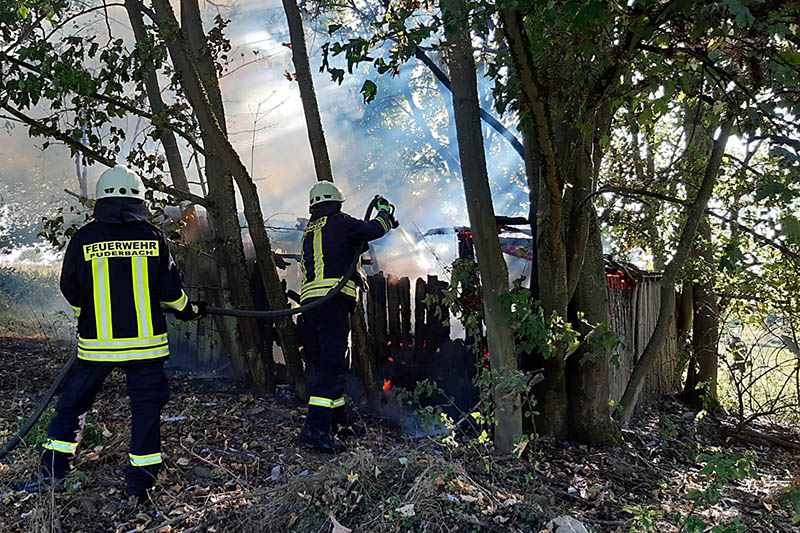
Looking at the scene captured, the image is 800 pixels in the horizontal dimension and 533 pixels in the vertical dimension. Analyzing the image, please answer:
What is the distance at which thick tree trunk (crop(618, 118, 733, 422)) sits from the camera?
4824 mm

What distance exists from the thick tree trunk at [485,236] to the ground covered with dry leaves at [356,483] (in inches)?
13.6

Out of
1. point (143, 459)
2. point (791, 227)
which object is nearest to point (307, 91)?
point (143, 459)

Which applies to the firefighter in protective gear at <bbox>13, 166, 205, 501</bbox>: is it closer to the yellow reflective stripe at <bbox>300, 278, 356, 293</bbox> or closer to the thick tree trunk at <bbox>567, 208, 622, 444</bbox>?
the yellow reflective stripe at <bbox>300, 278, 356, 293</bbox>

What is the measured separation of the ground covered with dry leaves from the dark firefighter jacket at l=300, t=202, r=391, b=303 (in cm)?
126

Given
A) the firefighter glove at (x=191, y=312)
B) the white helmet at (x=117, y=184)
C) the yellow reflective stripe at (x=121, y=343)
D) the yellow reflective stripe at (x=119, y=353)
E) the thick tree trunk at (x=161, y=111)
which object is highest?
the thick tree trunk at (x=161, y=111)

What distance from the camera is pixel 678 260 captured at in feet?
16.2

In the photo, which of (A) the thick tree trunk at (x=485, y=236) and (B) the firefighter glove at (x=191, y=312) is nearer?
(B) the firefighter glove at (x=191, y=312)

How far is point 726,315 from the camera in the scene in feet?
24.2

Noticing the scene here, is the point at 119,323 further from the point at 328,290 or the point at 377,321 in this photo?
the point at 377,321

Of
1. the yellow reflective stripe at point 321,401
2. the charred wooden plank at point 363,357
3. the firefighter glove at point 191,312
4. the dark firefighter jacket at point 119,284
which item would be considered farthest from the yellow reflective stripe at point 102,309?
the charred wooden plank at point 363,357

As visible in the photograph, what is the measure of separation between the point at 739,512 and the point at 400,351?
3151mm

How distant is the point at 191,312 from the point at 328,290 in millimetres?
1152

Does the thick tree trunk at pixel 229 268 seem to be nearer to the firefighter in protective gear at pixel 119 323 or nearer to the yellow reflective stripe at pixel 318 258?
the yellow reflective stripe at pixel 318 258

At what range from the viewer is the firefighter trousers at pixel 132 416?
12.8 ft
